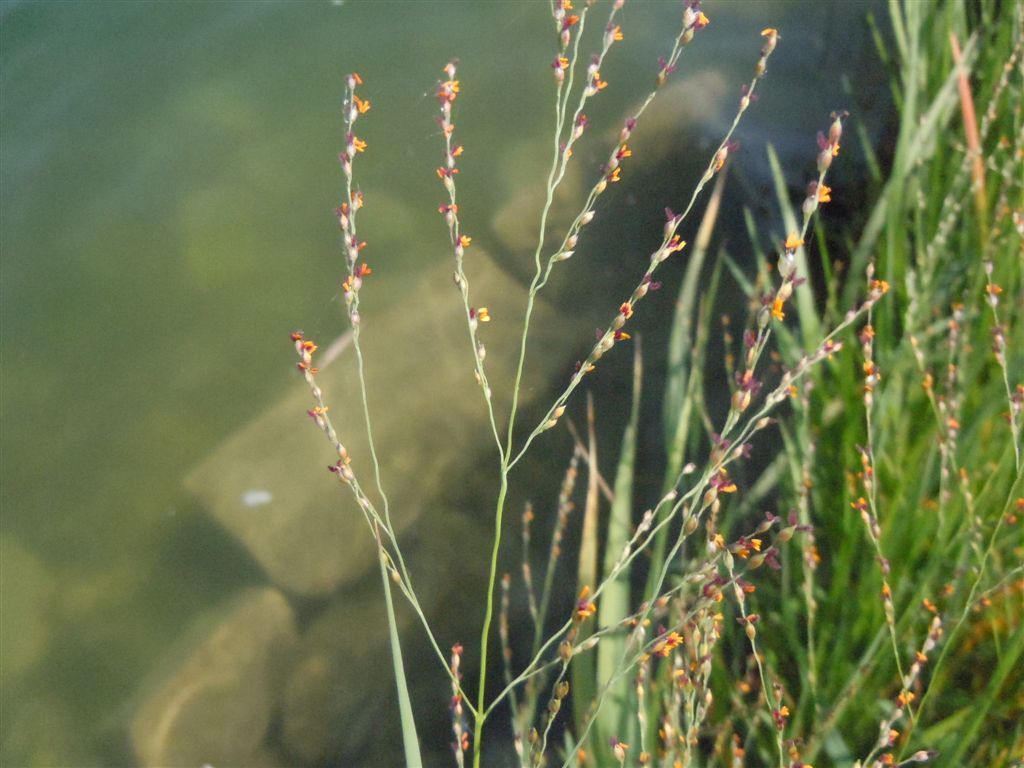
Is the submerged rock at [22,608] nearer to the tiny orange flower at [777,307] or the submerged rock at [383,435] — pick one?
the submerged rock at [383,435]

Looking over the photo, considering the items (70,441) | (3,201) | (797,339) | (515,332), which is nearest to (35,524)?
(70,441)

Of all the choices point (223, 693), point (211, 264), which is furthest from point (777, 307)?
point (211, 264)

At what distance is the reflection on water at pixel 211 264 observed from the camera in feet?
8.36

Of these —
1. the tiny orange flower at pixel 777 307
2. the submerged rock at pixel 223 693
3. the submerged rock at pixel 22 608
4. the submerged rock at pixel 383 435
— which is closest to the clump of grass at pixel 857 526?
the tiny orange flower at pixel 777 307

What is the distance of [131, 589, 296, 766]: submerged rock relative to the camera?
2.36 m

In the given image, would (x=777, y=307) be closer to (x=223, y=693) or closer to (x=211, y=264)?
(x=223, y=693)

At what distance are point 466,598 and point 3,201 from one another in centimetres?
199

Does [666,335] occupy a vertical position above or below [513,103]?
below

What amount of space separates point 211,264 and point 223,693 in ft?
4.67

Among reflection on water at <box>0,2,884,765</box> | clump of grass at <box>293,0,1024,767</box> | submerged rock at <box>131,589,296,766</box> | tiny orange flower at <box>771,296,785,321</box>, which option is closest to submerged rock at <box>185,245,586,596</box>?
reflection on water at <box>0,2,884,765</box>

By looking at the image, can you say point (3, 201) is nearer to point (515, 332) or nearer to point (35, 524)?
point (35, 524)

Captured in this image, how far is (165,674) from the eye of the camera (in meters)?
2.48

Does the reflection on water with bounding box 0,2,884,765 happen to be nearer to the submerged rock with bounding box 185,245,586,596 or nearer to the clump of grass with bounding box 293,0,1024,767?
the submerged rock with bounding box 185,245,586,596

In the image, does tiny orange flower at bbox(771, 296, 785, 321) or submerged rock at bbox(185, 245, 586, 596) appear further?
submerged rock at bbox(185, 245, 586, 596)
